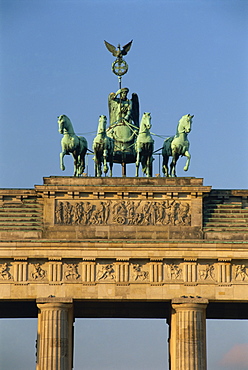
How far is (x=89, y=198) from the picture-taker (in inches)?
2692

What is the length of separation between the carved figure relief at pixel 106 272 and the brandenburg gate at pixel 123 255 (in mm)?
46

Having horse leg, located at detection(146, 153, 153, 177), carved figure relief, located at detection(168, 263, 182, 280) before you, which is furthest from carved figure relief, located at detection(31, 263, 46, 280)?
horse leg, located at detection(146, 153, 153, 177)

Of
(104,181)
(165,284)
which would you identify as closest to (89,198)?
(104,181)

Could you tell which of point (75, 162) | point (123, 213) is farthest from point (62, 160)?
point (123, 213)

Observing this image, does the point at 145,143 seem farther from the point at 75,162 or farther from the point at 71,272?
the point at 71,272

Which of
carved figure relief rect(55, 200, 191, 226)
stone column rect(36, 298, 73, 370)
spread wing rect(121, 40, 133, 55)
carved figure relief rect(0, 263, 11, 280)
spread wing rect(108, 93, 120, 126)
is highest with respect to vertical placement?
spread wing rect(121, 40, 133, 55)

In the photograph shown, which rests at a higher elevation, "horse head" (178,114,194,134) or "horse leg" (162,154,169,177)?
"horse head" (178,114,194,134)

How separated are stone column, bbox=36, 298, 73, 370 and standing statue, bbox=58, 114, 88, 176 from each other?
7.06 m

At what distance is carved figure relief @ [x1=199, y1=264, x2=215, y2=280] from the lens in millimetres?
67438

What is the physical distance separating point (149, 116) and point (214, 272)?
8.50 metres

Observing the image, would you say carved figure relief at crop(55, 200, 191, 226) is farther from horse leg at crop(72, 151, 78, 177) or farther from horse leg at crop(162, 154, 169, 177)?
horse leg at crop(162, 154, 169, 177)

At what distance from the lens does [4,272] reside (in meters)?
67.4

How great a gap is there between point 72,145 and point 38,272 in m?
6.75

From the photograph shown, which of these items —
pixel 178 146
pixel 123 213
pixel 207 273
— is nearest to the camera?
pixel 207 273
